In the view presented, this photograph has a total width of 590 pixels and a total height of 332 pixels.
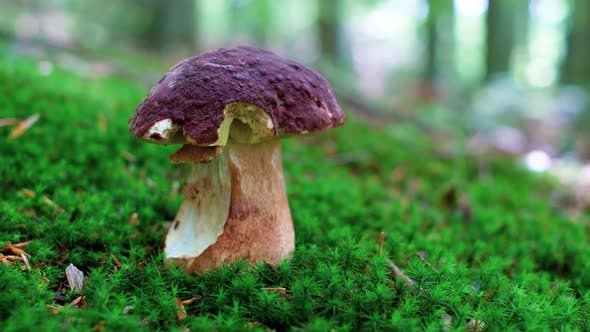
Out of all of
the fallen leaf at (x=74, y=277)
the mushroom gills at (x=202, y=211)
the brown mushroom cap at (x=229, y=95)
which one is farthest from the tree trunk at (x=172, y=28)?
the fallen leaf at (x=74, y=277)

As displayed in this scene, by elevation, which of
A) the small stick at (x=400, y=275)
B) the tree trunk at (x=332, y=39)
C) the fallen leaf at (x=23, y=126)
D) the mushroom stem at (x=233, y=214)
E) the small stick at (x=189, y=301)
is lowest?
the small stick at (x=400, y=275)

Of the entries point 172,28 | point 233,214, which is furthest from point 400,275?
point 172,28

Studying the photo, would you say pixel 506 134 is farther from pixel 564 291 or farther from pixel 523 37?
pixel 523 37

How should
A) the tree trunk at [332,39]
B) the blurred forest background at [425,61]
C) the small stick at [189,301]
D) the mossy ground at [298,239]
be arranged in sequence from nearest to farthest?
the mossy ground at [298,239]
the small stick at [189,301]
the blurred forest background at [425,61]
the tree trunk at [332,39]

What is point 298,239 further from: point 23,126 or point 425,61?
point 425,61

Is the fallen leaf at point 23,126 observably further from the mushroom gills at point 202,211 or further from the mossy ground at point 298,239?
the mushroom gills at point 202,211

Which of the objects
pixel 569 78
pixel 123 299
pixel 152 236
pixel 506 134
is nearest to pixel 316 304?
pixel 123 299

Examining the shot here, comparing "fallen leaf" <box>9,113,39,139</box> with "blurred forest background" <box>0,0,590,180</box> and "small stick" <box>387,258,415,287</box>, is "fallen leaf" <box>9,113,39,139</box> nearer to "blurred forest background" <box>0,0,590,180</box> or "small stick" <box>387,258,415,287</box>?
"blurred forest background" <box>0,0,590,180</box>

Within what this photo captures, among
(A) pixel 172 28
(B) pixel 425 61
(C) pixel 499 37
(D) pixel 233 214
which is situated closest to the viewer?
(D) pixel 233 214
